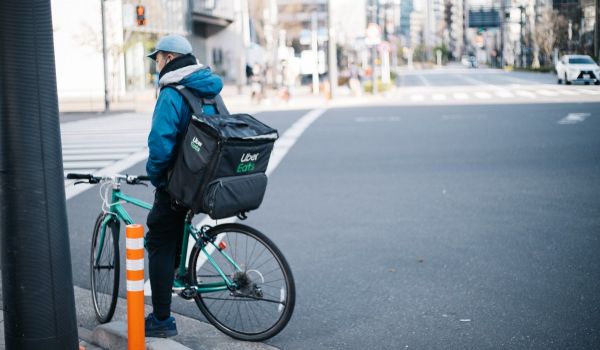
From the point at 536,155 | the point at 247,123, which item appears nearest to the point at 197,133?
the point at 247,123

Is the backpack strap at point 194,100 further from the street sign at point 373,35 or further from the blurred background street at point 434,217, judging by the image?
the street sign at point 373,35

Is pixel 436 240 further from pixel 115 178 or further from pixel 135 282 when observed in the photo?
pixel 135 282

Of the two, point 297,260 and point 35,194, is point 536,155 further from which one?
point 35,194

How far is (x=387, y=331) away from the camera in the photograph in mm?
5125

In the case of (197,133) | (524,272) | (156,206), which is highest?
(197,133)

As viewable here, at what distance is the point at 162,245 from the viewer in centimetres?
473

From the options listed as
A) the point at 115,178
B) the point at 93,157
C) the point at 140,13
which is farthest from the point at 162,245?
the point at 140,13

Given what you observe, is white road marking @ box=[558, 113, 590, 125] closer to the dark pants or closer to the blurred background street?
the blurred background street

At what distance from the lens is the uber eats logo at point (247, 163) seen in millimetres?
4465

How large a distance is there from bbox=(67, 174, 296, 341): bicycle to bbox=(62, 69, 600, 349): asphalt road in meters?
0.24

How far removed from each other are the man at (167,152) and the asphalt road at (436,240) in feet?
2.38

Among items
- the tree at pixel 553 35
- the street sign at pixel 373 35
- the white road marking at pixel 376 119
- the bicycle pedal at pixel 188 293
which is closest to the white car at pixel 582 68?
the tree at pixel 553 35

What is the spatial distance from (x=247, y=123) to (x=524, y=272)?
3.05 meters

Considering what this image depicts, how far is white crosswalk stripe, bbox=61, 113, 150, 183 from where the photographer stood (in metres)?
14.8
